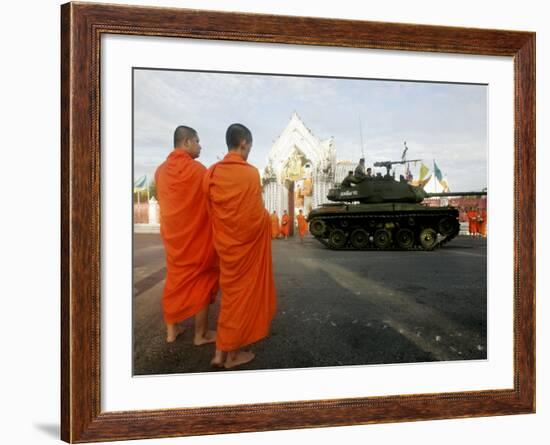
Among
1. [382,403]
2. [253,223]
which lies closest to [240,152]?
[253,223]

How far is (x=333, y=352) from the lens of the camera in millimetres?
3389

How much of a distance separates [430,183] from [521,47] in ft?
4.38

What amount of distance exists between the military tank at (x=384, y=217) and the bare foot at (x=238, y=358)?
104 cm

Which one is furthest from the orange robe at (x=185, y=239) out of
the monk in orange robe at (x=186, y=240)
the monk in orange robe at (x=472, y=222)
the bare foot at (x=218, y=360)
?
the monk in orange robe at (x=472, y=222)

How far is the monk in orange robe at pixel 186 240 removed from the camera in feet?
10.6

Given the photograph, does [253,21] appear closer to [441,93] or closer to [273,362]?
[441,93]

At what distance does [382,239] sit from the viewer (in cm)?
392

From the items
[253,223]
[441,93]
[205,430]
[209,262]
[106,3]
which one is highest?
[106,3]

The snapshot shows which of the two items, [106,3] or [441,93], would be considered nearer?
[106,3]

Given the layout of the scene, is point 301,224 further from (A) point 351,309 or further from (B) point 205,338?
(B) point 205,338

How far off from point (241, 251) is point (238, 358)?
2.66 ft

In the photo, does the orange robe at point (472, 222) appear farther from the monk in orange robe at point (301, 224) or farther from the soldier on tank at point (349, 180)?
the monk in orange robe at point (301, 224)

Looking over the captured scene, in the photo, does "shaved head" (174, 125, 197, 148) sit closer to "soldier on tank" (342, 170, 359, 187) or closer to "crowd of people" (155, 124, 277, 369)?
"crowd of people" (155, 124, 277, 369)

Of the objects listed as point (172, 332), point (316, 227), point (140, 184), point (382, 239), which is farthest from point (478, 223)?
point (140, 184)
